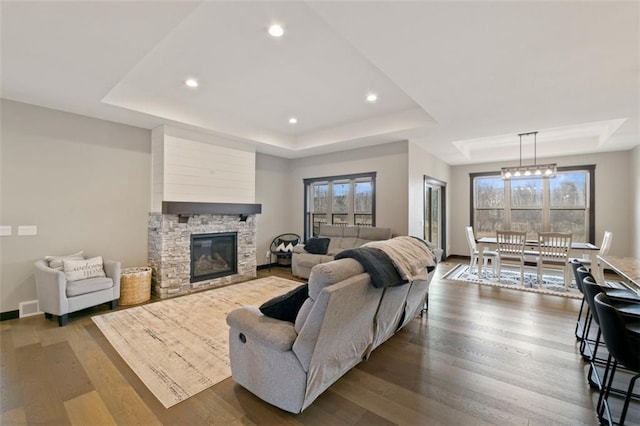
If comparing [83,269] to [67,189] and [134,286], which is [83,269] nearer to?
[134,286]

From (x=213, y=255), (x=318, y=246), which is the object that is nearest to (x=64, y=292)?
(x=213, y=255)

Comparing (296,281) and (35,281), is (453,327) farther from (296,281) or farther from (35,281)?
(35,281)

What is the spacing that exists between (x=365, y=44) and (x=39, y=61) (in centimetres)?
326

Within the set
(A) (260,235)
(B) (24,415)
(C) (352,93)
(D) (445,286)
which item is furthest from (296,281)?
(B) (24,415)

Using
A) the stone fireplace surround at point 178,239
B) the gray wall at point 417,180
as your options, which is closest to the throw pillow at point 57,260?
the stone fireplace surround at point 178,239

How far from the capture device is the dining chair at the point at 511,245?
17.5 ft

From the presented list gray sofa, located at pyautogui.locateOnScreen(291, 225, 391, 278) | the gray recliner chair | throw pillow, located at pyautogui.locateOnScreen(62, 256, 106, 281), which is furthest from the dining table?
throw pillow, located at pyautogui.locateOnScreen(62, 256, 106, 281)

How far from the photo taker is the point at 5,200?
11.8ft

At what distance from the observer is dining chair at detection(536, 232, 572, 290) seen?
493cm

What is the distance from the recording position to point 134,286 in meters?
4.24

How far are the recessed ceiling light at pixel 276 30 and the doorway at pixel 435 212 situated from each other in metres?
4.88

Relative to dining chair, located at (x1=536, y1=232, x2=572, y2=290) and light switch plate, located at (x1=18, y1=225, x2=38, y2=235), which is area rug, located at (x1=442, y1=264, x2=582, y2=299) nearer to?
dining chair, located at (x1=536, y1=232, x2=572, y2=290)

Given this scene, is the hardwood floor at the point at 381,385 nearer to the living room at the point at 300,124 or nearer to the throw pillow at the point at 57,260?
the throw pillow at the point at 57,260

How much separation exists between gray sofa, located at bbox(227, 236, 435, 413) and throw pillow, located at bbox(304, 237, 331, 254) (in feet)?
11.8
